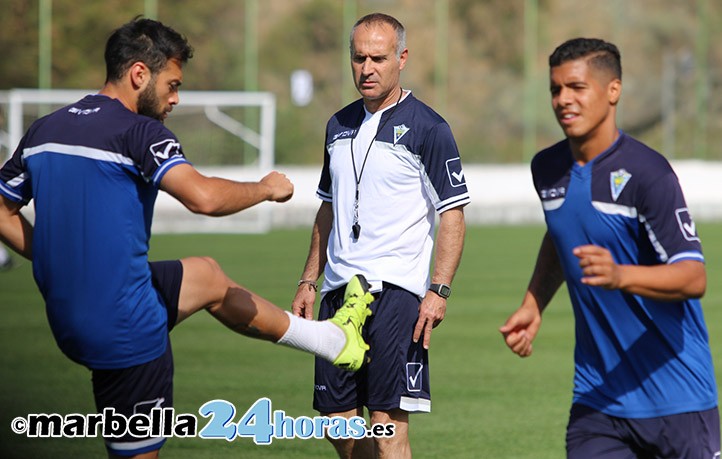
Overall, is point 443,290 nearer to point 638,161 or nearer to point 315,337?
point 315,337

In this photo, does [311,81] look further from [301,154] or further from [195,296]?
[195,296]

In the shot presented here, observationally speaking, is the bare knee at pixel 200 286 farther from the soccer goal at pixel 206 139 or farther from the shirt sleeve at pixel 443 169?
the soccer goal at pixel 206 139

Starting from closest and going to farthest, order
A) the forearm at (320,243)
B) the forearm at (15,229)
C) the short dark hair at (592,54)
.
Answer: the short dark hair at (592,54), the forearm at (15,229), the forearm at (320,243)

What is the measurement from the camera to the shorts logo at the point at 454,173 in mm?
6211

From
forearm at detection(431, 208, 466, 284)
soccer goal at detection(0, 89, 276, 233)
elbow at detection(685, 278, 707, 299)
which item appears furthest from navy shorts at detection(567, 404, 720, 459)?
soccer goal at detection(0, 89, 276, 233)

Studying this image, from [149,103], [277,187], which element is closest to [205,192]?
[277,187]

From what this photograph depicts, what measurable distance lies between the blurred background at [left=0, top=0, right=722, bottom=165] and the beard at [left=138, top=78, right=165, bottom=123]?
76.1ft

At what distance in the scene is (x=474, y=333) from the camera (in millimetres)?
13234

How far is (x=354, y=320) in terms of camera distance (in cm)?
605

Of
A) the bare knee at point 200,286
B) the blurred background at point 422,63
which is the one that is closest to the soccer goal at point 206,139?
the blurred background at point 422,63

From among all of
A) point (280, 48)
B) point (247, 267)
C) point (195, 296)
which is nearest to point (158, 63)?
point (195, 296)

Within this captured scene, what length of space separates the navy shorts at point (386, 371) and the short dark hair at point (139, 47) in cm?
182

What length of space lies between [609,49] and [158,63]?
6.68ft

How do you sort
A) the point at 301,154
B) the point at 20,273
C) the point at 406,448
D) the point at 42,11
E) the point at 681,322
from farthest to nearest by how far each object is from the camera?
the point at 301,154 < the point at 42,11 < the point at 20,273 < the point at 406,448 < the point at 681,322
